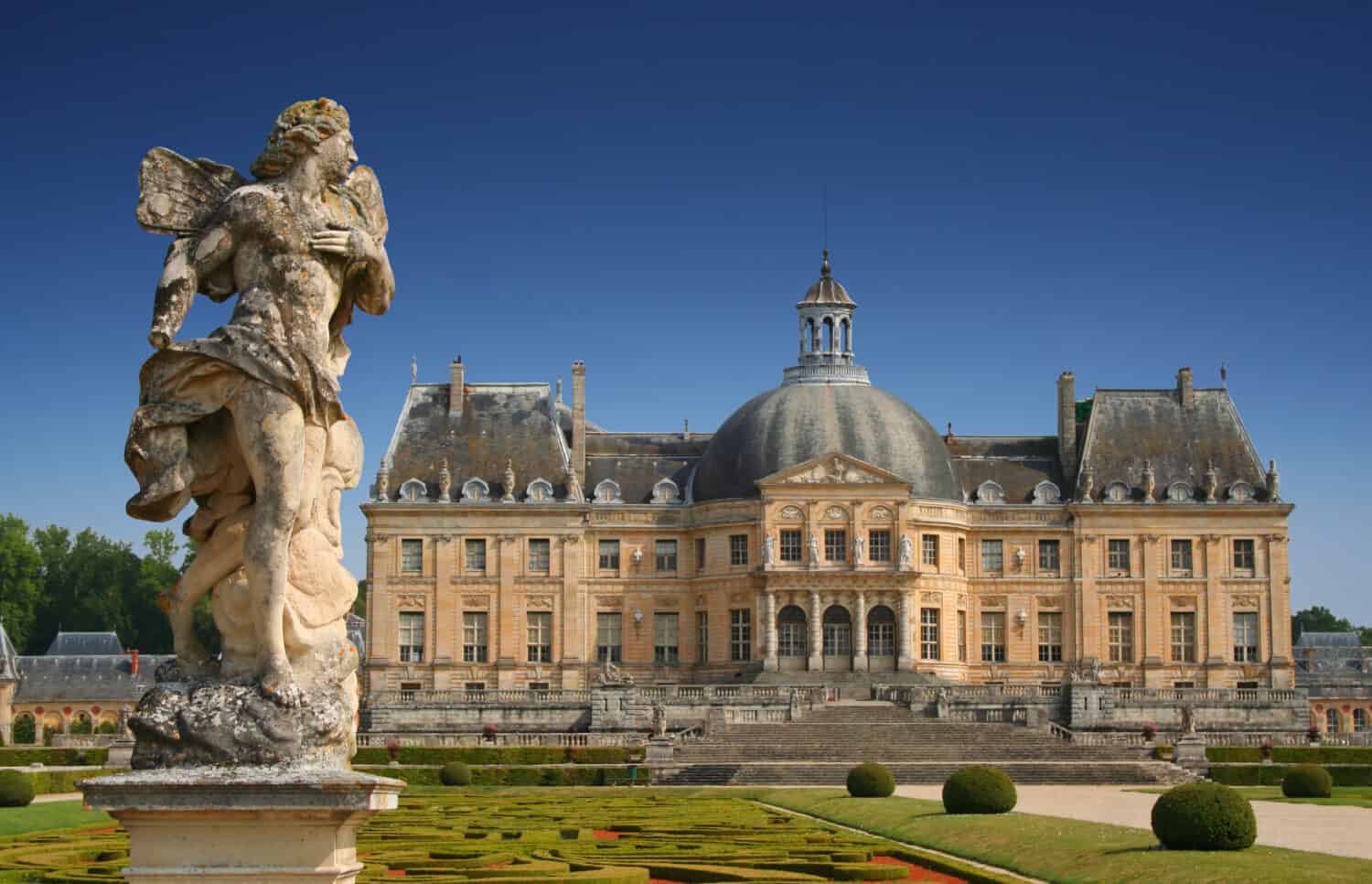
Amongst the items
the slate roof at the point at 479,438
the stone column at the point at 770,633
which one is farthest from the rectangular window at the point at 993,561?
the slate roof at the point at 479,438

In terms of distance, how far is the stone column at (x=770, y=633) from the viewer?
198 ft

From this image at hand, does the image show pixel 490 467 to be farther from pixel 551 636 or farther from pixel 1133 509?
pixel 1133 509

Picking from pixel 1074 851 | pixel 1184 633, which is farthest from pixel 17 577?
pixel 1074 851

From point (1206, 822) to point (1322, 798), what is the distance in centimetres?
1627

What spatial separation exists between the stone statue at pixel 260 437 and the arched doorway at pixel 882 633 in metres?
53.4

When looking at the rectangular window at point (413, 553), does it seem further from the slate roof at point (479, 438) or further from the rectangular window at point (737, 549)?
the rectangular window at point (737, 549)

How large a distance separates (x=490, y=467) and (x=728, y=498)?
27.4 feet

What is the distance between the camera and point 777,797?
36531mm

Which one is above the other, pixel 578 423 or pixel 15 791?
pixel 578 423

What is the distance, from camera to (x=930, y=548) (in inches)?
2447

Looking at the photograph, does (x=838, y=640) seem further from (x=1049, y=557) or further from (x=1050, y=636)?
(x=1049, y=557)

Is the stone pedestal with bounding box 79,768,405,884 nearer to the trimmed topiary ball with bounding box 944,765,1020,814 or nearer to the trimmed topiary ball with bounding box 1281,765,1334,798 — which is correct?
the trimmed topiary ball with bounding box 944,765,1020,814

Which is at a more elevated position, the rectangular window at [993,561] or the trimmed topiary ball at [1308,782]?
the rectangular window at [993,561]

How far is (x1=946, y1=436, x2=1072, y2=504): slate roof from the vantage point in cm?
6444
